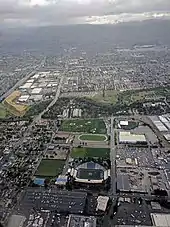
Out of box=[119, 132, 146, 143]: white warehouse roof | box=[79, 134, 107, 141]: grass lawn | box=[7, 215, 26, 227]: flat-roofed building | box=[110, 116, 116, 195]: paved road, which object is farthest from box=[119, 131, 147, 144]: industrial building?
box=[7, 215, 26, 227]: flat-roofed building

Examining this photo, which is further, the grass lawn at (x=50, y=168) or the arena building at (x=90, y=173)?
the grass lawn at (x=50, y=168)

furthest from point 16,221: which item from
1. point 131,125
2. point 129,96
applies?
point 129,96

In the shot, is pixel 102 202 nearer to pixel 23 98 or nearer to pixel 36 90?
pixel 23 98

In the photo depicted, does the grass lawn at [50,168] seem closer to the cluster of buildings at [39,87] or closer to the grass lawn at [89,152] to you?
the grass lawn at [89,152]

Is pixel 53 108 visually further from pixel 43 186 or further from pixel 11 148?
pixel 43 186

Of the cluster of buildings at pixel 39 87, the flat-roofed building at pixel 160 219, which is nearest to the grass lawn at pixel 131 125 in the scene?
the flat-roofed building at pixel 160 219
